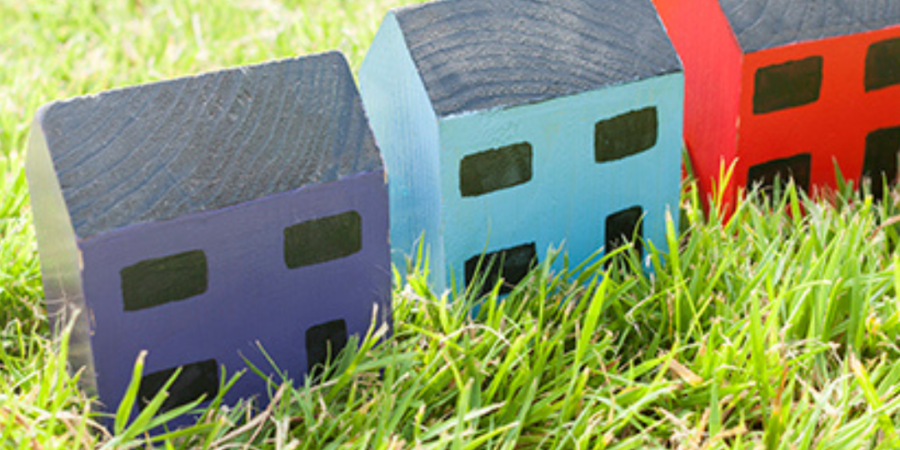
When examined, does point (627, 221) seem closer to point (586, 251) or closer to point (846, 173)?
point (586, 251)

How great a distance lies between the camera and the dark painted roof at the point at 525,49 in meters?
1.38

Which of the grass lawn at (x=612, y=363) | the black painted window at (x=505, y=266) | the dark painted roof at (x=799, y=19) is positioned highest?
the dark painted roof at (x=799, y=19)

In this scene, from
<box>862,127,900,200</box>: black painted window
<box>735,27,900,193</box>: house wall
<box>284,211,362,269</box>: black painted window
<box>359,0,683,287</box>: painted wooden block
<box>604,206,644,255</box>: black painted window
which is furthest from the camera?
<box>862,127,900,200</box>: black painted window

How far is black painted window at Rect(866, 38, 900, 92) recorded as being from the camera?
5.60ft

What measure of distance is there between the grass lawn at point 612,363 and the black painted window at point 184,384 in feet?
0.13

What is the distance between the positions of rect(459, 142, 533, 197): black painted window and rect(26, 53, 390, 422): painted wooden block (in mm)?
127

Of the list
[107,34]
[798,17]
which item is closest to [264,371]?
[798,17]

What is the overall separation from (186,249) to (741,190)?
0.79m

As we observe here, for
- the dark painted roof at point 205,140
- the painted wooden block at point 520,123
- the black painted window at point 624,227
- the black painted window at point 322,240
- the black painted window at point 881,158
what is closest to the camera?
the dark painted roof at point 205,140

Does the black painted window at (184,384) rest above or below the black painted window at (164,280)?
below

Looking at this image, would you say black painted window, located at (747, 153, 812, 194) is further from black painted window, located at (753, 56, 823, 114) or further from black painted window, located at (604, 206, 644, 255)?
black painted window, located at (604, 206, 644, 255)

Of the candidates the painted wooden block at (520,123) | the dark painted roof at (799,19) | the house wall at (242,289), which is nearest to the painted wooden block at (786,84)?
the dark painted roof at (799,19)

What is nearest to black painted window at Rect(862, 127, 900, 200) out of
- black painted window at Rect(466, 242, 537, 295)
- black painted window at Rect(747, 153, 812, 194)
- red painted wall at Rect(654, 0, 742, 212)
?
black painted window at Rect(747, 153, 812, 194)

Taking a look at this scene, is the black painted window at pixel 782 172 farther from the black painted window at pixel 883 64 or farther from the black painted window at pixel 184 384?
the black painted window at pixel 184 384
